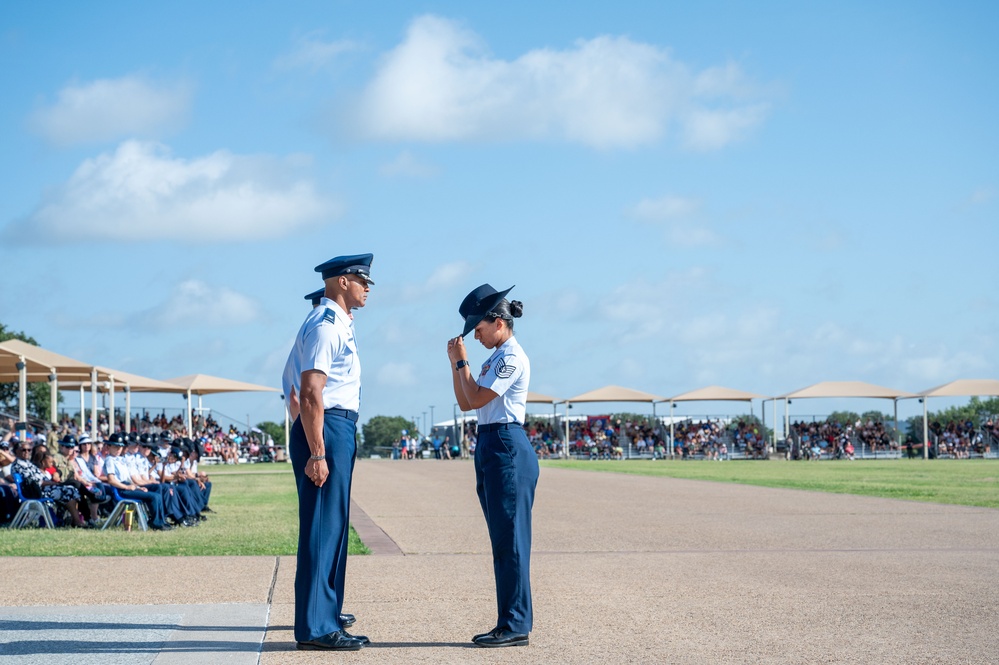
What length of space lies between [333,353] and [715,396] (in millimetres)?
54637

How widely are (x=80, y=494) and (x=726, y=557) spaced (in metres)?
7.81

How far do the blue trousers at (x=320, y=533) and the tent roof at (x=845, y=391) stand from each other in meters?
53.1

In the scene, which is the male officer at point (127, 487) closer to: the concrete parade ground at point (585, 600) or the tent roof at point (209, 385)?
the concrete parade ground at point (585, 600)

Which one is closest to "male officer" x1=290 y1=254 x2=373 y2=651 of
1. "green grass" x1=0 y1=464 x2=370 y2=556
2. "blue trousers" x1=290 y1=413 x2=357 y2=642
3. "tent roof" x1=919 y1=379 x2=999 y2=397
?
"blue trousers" x1=290 y1=413 x2=357 y2=642

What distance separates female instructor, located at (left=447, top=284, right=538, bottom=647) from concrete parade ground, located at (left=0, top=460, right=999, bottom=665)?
0.64 feet

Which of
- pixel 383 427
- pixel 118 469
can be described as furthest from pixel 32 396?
pixel 383 427

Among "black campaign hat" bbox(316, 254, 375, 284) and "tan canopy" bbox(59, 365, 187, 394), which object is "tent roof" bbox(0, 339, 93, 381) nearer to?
"tan canopy" bbox(59, 365, 187, 394)

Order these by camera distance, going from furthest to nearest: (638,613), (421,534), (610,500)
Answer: (610,500)
(421,534)
(638,613)

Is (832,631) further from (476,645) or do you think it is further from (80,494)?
(80,494)

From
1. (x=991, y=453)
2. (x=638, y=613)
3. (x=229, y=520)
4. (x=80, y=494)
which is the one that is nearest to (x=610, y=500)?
(x=229, y=520)

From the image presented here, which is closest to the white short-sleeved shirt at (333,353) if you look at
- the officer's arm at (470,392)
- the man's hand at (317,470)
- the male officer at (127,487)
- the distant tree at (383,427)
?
the man's hand at (317,470)

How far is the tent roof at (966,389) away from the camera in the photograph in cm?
5444

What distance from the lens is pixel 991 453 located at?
189 ft

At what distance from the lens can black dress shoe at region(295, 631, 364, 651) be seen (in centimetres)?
570
